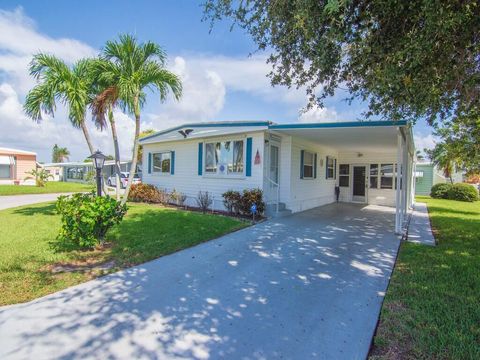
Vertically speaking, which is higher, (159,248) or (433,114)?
(433,114)

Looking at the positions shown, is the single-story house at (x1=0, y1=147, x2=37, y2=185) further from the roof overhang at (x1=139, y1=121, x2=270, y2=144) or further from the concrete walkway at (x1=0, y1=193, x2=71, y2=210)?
the roof overhang at (x1=139, y1=121, x2=270, y2=144)

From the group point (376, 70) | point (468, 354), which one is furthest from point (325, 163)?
point (468, 354)

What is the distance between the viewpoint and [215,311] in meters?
3.34

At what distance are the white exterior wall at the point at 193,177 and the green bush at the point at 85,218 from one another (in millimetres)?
5083

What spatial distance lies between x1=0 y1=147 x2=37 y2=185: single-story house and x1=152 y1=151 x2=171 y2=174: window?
57.8 feet

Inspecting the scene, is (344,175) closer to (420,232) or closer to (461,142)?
(461,142)

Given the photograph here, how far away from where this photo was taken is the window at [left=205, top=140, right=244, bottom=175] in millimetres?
10320

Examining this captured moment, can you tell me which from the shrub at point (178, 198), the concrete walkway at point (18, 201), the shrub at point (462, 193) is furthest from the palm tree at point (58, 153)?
the shrub at point (462, 193)

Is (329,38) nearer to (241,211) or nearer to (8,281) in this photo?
(8,281)

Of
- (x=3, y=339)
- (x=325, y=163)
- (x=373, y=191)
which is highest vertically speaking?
(x=325, y=163)

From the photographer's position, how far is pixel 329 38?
365cm

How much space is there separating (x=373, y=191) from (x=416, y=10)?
13014 millimetres

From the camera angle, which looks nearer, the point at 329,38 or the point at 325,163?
the point at 329,38

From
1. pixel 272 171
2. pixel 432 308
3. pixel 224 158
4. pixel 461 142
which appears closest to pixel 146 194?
A: pixel 224 158
